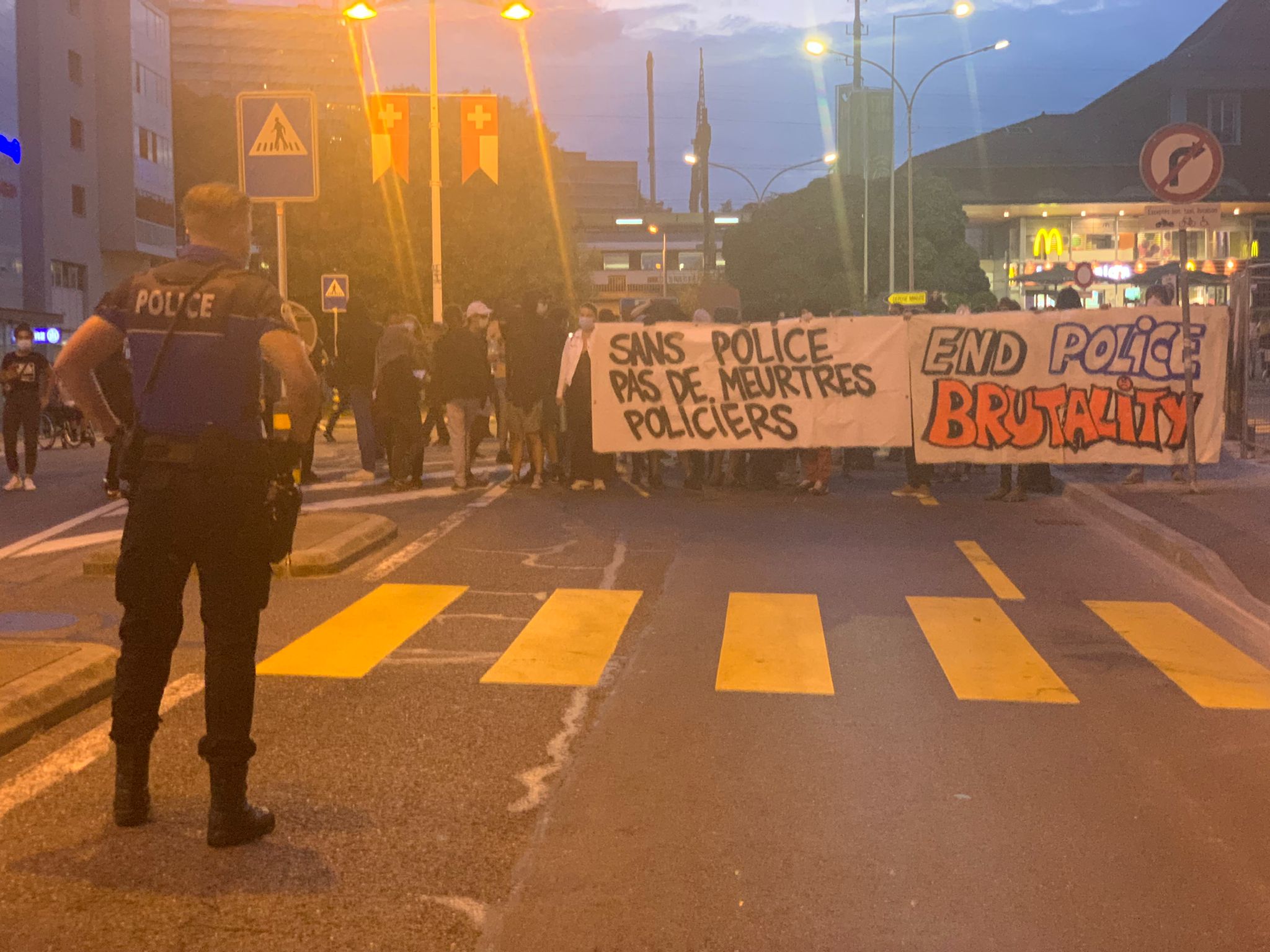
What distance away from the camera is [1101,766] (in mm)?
5477

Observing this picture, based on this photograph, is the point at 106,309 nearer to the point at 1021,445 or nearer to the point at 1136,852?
the point at 1136,852

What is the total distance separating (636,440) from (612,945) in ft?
37.5

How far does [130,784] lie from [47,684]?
1.63 metres

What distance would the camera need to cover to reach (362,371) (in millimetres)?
16156

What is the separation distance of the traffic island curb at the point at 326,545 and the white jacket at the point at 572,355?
336cm

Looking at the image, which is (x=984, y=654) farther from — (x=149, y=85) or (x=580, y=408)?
(x=149, y=85)

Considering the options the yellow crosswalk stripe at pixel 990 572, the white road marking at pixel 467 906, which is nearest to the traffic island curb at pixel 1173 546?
the yellow crosswalk stripe at pixel 990 572

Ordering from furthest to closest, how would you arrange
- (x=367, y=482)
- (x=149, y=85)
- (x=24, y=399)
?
(x=149, y=85)
(x=367, y=482)
(x=24, y=399)

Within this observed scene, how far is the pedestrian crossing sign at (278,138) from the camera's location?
41.0 ft

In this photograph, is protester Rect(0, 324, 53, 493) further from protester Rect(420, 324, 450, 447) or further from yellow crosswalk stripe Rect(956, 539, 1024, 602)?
yellow crosswalk stripe Rect(956, 539, 1024, 602)

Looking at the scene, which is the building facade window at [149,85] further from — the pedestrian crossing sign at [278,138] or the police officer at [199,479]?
the police officer at [199,479]

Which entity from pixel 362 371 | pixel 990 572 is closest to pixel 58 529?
pixel 362 371

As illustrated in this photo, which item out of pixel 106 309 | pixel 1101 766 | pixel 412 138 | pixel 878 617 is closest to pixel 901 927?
pixel 1101 766

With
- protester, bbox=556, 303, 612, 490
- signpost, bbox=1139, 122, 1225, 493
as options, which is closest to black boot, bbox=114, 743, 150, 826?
protester, bbox=556, 303, 612, 490
